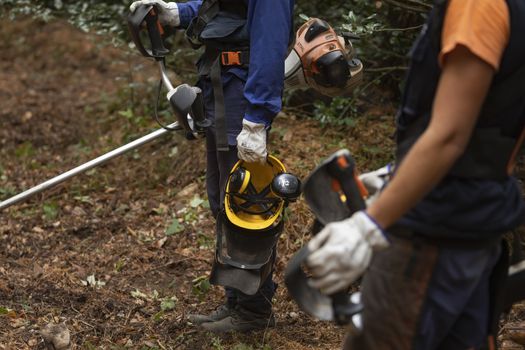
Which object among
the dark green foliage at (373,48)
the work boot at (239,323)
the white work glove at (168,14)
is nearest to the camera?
the work boot at (239,323)

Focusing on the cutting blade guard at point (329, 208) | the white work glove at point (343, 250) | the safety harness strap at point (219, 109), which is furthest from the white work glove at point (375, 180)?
the safety harness strap at point (219, 109)

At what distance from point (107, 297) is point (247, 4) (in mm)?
2088

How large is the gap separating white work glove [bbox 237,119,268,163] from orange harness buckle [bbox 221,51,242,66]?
1.21ft

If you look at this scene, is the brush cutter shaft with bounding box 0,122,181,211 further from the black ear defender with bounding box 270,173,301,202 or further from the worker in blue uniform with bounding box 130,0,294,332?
the black ear defender with bounding box 270,173,301,202

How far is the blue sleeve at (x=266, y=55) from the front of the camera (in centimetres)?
367

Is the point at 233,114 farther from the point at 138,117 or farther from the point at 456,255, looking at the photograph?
the point at 138,117

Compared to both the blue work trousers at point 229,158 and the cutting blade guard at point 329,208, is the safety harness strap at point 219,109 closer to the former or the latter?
the blue work trousers at point 229,158

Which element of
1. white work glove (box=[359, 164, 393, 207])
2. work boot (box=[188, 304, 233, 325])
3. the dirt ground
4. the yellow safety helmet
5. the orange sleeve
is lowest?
the dirt ground

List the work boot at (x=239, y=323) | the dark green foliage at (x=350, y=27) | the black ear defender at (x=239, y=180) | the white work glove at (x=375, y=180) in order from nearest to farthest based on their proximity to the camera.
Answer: the white work glove at (x=375, y=180) < the black ear defender at (x=239, y=180) < the work boot at (x=239, y=323) < the dark green foliage at (x=350, y=27)

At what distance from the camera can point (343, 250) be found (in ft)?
7.12

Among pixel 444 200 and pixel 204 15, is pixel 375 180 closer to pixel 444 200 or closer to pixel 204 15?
pixel 444 200

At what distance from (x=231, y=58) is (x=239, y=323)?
59.8 inches

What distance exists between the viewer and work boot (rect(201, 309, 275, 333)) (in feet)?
14.2

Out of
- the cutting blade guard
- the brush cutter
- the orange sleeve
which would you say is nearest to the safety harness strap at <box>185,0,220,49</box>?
the brush cutter
